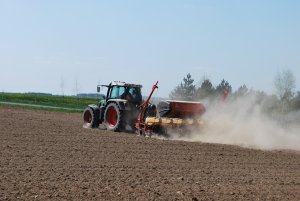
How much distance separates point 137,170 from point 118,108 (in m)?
11.3

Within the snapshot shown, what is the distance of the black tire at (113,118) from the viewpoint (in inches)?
944

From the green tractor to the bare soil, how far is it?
14.2 ft

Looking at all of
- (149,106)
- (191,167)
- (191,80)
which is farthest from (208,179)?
(191,80)

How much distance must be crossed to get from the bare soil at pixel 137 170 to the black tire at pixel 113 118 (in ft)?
13.7

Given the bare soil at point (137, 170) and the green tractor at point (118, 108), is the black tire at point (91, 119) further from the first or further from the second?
the bare soil at point (137, 170)

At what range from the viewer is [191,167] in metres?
14.0

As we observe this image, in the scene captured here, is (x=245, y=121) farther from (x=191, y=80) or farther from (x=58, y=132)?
(x=191, y=80)

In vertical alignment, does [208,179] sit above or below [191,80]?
below

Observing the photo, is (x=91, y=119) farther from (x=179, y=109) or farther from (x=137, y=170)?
(x=137, y=170)

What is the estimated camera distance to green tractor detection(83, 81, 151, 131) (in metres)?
24.2

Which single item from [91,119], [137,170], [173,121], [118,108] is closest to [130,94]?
[118,108]

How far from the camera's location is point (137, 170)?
42.5ft

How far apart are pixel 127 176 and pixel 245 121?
11102mm

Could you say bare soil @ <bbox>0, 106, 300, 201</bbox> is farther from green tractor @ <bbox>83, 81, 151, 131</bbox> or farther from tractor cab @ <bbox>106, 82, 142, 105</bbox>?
tractor cab @ <bbox>106, 82, 142, 105</bbox>
